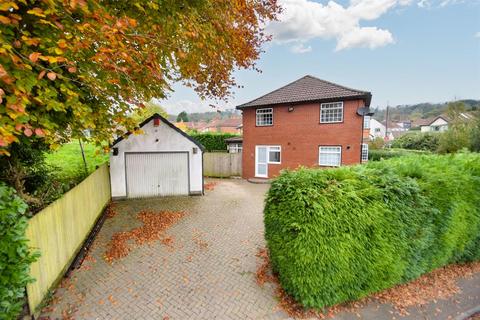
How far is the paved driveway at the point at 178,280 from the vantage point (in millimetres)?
4137

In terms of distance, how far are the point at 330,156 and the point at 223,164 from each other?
25.9 feet

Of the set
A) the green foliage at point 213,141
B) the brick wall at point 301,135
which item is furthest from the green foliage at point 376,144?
the green foliage at point 213,141

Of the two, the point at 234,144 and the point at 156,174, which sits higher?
the point at 234,144

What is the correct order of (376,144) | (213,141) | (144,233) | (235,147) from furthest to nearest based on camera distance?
(376,144)
(213,141)
(235,147)
(144,233)

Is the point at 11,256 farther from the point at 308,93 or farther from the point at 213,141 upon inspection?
the point at 213,141

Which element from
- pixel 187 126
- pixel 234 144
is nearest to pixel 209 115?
pixel 187 126

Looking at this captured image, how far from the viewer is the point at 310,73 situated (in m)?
17.0

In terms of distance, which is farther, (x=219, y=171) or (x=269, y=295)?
(x=219, y=171)

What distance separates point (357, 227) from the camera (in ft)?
13.9

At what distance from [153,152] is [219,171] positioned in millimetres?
7736

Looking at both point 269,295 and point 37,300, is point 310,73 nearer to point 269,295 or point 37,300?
point 269,295

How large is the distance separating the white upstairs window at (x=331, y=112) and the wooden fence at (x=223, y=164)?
6.71 m

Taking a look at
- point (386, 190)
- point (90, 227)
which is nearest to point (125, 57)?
point (386, 190)

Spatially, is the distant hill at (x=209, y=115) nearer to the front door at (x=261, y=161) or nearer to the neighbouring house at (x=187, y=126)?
the neighbouring house at (x=187, y=126)
